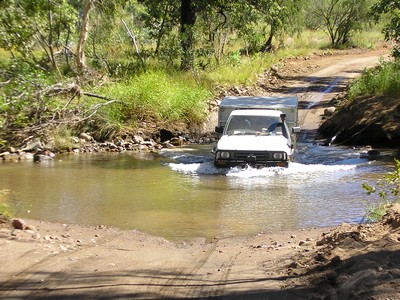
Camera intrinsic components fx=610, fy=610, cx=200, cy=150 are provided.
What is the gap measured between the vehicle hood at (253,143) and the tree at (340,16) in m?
30.7

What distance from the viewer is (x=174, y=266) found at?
21.7 feet

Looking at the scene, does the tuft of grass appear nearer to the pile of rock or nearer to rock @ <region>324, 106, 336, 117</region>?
the pile of rock

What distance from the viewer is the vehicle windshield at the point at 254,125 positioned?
14.4 m

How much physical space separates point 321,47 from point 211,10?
19.1m

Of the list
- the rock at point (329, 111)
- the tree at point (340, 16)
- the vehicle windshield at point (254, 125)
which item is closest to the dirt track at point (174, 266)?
the vehicle windshield at point (254, 125)

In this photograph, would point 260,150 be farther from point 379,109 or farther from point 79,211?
point 379,109

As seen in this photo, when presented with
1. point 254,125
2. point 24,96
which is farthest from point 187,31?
point 254,125

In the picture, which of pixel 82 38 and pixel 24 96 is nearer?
pixel 24 96

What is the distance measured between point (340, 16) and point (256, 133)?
110 ft

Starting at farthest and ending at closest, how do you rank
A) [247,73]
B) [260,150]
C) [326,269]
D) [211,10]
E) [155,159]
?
1. [247,73]
2. [211,10]
3. [155,159]
4. [260,150]
5. [326,269]

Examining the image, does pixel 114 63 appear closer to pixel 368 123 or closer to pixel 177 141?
pixel 177 141

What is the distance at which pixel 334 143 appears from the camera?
19109mm

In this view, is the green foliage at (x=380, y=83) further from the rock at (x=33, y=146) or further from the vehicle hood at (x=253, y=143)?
the rock at (x=33, y=146)

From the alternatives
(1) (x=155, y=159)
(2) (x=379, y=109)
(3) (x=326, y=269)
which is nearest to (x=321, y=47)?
(2) (x=379, y=109)
